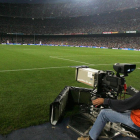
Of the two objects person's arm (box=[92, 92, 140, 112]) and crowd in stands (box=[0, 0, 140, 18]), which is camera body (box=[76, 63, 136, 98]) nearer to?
person's arm (box=[92, 92, 140, 112])

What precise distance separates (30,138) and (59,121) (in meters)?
0.82

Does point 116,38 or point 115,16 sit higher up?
point 115,16

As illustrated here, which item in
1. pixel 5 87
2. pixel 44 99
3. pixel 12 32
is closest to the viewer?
pixel 44 99

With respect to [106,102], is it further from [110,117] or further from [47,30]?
[47,30]

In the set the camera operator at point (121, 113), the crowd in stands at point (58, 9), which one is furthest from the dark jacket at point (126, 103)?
the crowd in stands at point (58, 9)

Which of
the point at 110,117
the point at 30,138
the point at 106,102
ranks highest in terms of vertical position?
the point at 106,102

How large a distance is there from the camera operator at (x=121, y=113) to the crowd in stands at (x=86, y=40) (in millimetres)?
47732

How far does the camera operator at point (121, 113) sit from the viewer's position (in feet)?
7.62

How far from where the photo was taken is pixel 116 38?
53.8 meters

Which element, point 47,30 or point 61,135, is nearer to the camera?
point 61,135

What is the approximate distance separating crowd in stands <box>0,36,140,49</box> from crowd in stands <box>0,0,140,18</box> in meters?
9.82

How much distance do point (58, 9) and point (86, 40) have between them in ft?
72.9

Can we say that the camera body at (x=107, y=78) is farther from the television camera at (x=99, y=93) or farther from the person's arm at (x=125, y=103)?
the person's arm at (x=125, y=103)

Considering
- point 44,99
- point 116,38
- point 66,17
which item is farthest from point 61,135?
point 66,17
